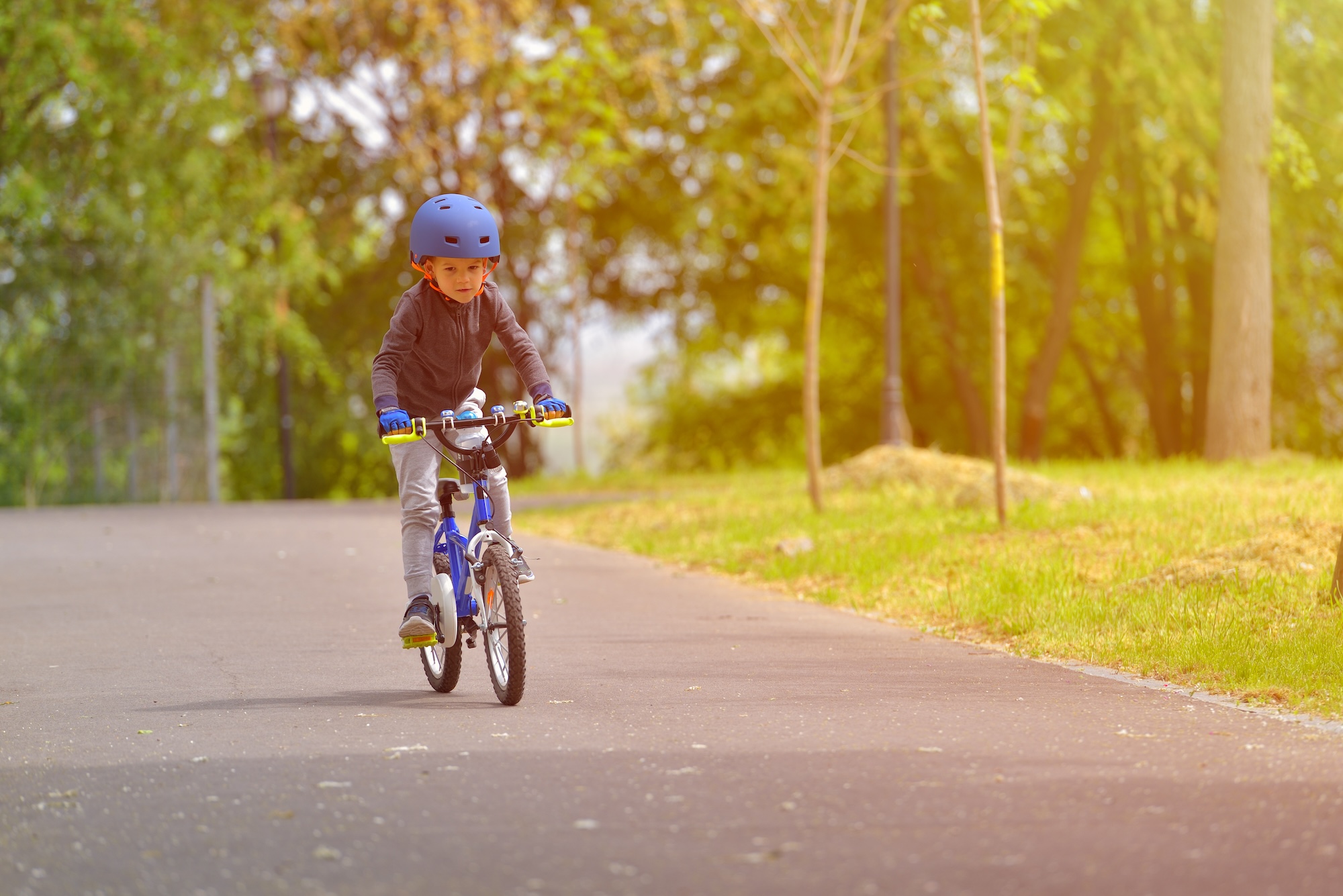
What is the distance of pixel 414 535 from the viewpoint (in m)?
7.09

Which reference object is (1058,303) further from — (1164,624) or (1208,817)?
(1208,817)

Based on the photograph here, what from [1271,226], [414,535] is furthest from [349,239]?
[414,535]

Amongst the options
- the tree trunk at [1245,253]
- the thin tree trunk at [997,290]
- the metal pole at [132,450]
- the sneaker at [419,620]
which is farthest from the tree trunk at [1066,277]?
the sneaker at [419,620]

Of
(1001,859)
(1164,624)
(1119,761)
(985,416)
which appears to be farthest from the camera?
(985,416)

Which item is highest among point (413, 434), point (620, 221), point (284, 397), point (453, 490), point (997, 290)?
point (620, 221)

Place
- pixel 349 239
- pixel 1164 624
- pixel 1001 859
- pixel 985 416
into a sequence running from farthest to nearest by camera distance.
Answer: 1. pixel 985 416
2. pixel 349 239
3. pixel 1164 624
4. pixel 1001 859

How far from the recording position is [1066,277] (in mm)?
26656

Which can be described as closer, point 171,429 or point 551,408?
point 551,408

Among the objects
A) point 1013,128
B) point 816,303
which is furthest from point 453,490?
point 1013,128

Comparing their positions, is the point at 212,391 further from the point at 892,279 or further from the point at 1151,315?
the point at 1151,315

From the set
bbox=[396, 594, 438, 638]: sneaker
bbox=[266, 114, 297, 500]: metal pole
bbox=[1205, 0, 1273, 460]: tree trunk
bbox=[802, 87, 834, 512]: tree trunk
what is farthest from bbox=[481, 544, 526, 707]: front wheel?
bbox=[266, 114, 297, 500]: metal pole

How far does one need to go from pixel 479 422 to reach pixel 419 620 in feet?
2.82

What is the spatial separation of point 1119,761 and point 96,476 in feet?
68.4

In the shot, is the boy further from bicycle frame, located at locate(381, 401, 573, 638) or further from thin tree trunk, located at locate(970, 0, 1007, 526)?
thin tree trunk, located at locate(970, 0, 1007, 526)
